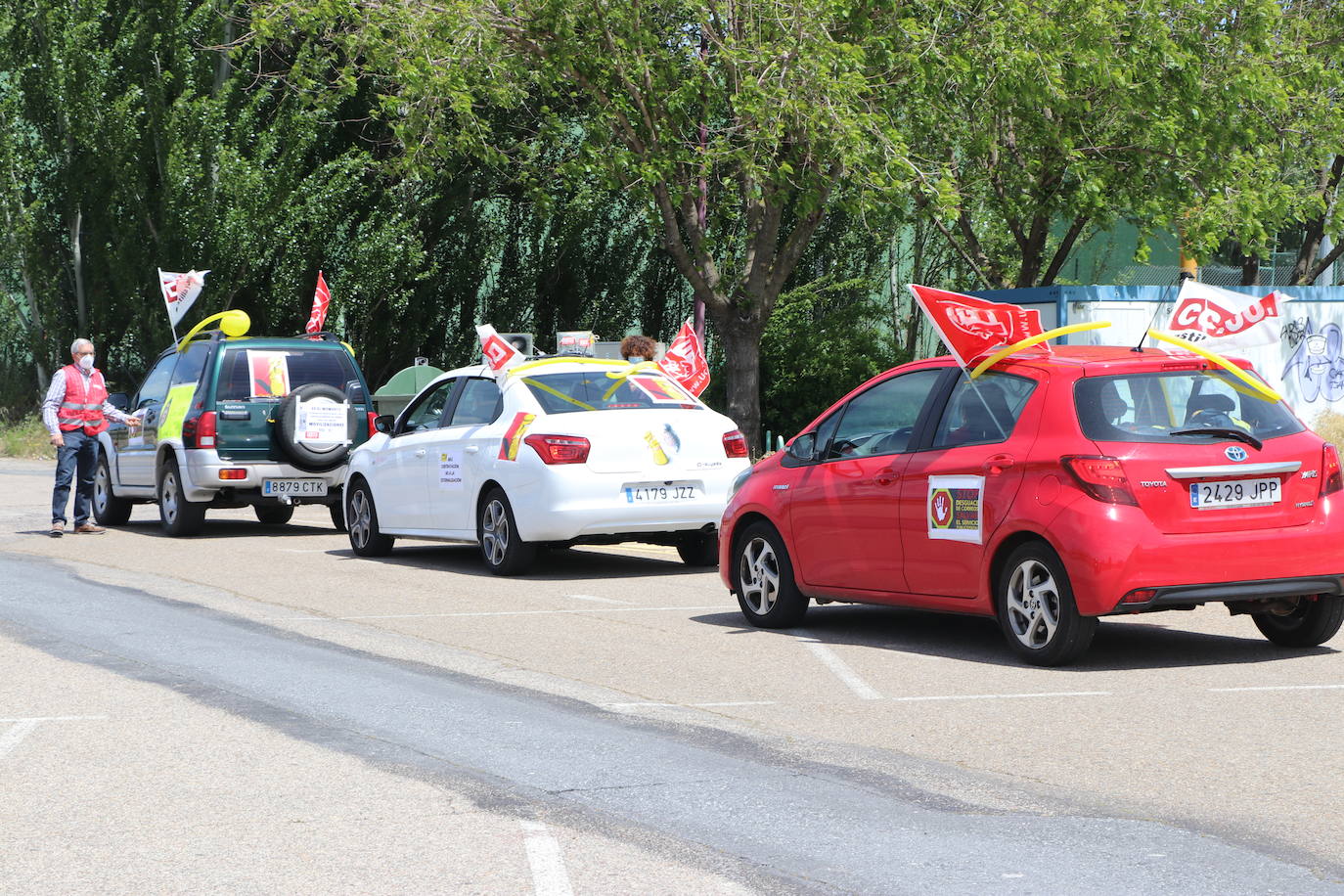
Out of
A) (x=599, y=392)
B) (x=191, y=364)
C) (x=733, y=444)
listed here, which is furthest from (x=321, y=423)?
(x=733, y=444)

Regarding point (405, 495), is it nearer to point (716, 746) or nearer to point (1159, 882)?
point (716, 746)

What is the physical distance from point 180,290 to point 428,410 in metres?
9.71

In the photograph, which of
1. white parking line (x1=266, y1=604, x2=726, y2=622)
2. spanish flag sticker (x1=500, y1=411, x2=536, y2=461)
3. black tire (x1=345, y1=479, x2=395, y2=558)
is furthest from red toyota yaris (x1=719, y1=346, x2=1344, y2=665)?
black tire (x1=345, y1=479, x2=395, y2=558)

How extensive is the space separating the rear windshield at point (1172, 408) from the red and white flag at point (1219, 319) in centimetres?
51

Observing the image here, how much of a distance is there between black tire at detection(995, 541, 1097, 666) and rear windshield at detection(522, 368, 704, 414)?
5176 mm

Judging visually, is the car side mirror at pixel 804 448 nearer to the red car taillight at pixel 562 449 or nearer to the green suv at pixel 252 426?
the red car taillight at pixel 562 449

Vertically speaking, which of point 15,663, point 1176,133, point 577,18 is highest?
point 577,18

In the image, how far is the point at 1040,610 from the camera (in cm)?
887

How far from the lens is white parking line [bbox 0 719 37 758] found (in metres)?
7.23

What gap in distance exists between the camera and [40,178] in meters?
33.0

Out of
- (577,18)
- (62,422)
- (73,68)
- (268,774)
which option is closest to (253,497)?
(62,422)

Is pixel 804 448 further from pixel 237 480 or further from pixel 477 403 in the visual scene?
pixel 237 480

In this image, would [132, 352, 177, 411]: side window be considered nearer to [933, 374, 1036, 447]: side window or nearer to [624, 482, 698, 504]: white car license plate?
[624, 482, 698, 504]: white car license plate

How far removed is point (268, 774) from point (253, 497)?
36.9ft
